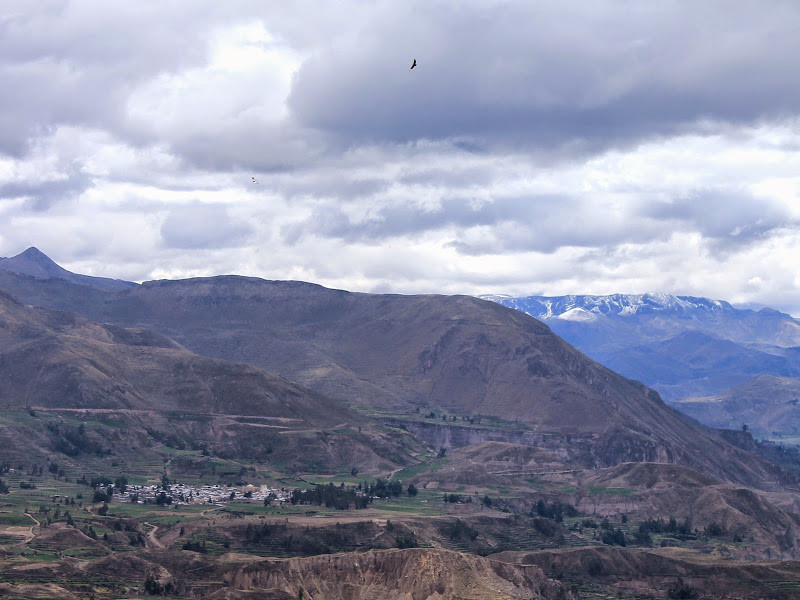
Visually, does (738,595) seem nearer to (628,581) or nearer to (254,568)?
(628,581)

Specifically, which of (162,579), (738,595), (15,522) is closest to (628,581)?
(738,595)

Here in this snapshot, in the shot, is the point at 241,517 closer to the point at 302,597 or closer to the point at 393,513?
the point at 393,513

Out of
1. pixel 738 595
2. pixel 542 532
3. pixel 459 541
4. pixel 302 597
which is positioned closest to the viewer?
pixel 302 597

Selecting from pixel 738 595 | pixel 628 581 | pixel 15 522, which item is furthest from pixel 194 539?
pixel 738 595

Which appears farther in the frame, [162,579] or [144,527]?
[144,527]

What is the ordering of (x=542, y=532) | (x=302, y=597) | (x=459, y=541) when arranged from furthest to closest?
1. (x=542, y=532)
2. (x=459, y=541)
3. (x=302, y=597)

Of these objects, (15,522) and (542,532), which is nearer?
(15,522)
